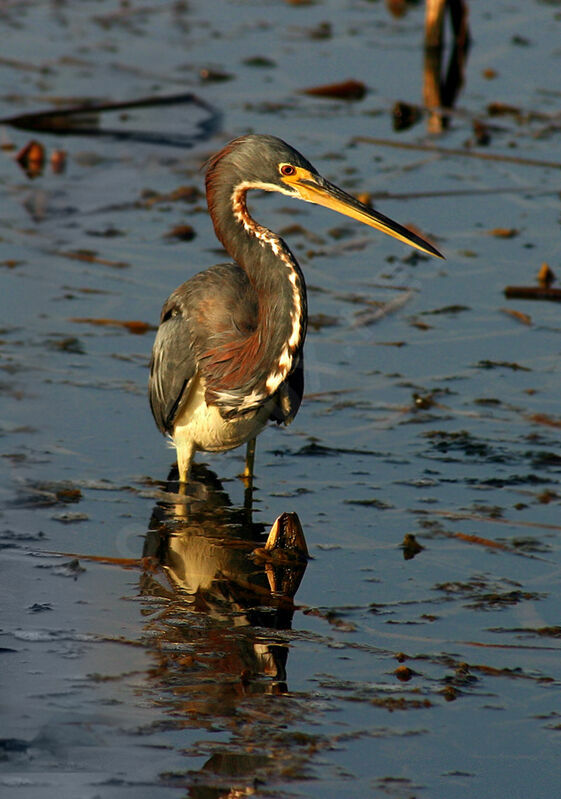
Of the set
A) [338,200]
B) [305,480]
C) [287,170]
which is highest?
[287,170]

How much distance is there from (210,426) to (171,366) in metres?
0.33

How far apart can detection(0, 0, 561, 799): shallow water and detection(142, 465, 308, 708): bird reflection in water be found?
2 centimetres

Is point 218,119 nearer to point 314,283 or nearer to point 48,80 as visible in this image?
point 48,80

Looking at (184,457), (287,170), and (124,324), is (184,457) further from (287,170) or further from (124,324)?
(124,324)

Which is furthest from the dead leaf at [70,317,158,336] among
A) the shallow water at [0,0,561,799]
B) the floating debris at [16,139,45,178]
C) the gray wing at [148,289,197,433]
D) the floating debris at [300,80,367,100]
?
the floating debris at [300,80,367,100]

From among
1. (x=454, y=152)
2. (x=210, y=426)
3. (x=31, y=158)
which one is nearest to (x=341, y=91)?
(x=454, y=152)

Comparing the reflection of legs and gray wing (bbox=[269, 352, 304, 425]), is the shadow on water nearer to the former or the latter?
the reflection of legs

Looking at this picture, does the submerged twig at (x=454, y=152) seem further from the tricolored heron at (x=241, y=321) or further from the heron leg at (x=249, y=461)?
the heron leg at (x=249, y=461)

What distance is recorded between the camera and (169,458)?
6.64 metres

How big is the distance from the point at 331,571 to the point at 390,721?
4.12ft

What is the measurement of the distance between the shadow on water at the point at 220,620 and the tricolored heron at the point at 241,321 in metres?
0.39

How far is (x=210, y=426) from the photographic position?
611cm

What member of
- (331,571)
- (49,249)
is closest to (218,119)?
(49,249)

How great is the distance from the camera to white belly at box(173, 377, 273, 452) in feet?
19.8
